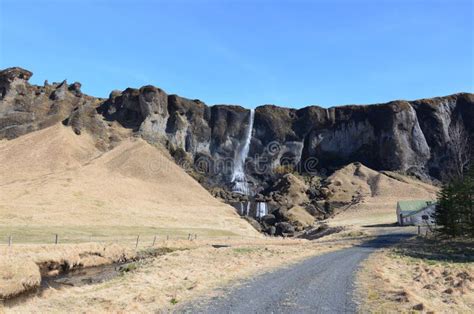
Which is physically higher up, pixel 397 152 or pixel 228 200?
pixel 397 152

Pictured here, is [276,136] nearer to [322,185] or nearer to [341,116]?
[341,116]

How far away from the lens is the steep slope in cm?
6359

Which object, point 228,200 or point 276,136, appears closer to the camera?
point 228,200

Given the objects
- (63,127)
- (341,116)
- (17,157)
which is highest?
(341,116)

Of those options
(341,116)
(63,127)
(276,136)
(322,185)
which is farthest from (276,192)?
(63,127)

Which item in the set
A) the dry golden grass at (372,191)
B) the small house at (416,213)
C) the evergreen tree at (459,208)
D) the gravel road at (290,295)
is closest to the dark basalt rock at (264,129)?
the dry golden grass at (372,191)

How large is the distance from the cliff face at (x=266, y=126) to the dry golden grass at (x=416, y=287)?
98.3 m

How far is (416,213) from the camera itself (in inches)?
2916

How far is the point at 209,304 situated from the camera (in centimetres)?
1506

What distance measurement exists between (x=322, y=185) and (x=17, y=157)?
8008 centimetres

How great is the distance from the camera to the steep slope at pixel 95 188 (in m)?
63.6

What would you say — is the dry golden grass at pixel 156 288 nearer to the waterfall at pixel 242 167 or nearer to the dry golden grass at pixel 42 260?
the dry golden grass at pixel 42 260

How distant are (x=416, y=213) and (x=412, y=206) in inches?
108

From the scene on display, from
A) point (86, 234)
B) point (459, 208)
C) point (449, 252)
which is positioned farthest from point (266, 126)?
point (449, 252)
